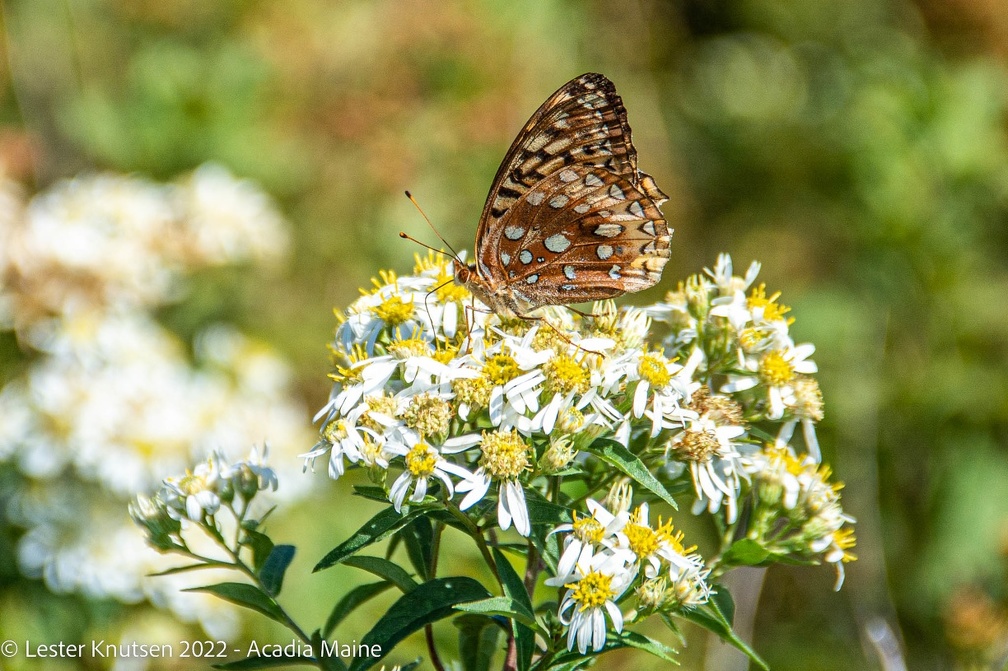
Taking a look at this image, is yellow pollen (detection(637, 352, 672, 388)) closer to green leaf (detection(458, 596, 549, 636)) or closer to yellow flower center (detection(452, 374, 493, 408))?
yellow flower center (detection(452, 374, 493, 408))

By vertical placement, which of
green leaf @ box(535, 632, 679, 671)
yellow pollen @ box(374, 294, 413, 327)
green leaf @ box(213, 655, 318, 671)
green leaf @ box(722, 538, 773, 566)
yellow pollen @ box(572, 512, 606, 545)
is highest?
yellow pollen @ box(374, 294, 413, 327)

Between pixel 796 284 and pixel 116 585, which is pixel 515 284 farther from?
pixel 796 284

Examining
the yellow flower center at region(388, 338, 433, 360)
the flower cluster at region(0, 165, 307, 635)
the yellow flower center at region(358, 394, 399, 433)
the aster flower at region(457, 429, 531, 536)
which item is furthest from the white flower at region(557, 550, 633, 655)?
the flower cluster at region(0, 165, 307, 635)

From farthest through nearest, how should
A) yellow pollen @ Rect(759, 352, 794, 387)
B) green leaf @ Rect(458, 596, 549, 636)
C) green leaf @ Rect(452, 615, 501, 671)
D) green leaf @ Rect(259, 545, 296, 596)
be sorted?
yellow pollen @ Rect(759, 352, 794, 387), green leaf @ Rect(259, 545, 296, 596), green leaf @ Rect(452, 615, 501, 671), green leaf @ Rect(458, 596, 549, 636)

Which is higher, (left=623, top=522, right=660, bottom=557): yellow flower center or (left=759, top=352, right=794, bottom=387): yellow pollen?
(left=759, top=352, right=794, bottom=387): yellow pollen

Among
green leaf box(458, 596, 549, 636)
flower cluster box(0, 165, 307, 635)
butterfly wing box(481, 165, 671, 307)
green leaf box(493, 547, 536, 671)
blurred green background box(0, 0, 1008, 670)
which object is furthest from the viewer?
blurred green background box(0, 0, 1008, 670)

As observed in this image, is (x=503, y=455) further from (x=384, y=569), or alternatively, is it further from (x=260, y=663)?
(x=260, y=663)

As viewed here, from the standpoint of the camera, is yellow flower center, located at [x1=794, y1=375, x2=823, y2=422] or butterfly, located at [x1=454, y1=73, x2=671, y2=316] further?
butterfly, located at [x1=454, y1=73, x2=671, y2=316]
